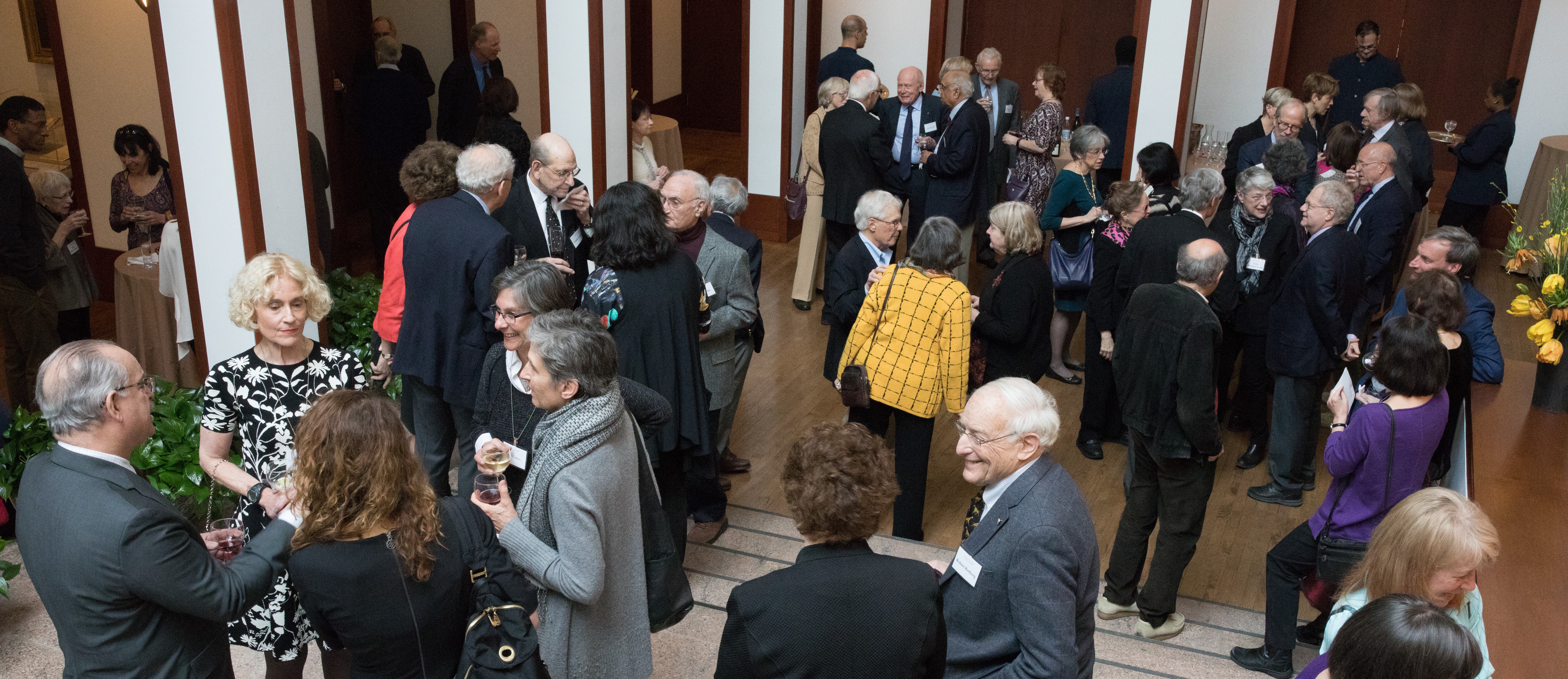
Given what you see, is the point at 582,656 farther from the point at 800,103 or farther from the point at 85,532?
the point at 800,103

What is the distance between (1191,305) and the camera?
3.89 meters

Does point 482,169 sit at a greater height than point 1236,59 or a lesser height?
lesser

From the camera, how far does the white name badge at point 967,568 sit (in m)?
2.53

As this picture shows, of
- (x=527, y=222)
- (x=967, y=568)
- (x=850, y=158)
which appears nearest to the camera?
(x=967, y=568)

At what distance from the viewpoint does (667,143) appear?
9.08 meters

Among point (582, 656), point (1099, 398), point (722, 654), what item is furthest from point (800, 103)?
point (722, 654)

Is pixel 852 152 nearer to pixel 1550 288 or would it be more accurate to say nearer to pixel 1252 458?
pixel 1252 458

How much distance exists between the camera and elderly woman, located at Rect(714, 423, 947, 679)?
84.0 inches

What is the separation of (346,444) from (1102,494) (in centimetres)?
413

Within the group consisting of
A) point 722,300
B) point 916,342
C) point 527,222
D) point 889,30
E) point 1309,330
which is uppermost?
point 889,30

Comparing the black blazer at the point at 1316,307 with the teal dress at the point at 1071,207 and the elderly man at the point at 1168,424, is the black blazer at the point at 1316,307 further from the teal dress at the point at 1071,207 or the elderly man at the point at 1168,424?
the elderly man at the point at 1168,424

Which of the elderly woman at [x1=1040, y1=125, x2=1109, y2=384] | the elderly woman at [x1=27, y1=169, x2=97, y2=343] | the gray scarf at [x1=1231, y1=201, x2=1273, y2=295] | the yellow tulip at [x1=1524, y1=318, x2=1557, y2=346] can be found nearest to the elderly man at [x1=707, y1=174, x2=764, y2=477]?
the elderly woman at [x1=1040, y1=125, x2=1109, y2=384]

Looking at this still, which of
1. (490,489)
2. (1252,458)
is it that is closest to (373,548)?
(490,489)

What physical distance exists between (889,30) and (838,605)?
882cm
